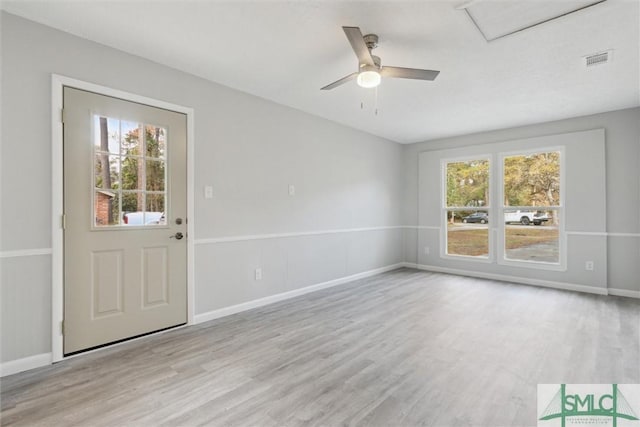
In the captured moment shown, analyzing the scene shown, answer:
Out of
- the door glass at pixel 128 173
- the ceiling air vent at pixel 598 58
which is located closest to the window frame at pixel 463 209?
the ceiling air vent at pixel 598 58

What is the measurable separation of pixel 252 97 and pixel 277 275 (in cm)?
224

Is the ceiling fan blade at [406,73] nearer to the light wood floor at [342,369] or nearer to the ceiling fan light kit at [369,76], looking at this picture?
the ceiling fan light kit at [369,76]

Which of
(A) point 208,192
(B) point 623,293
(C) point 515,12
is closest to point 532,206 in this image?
(B) point 623,293

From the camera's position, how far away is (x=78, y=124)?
2.50 metres

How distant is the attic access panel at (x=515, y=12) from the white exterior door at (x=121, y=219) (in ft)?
8.98

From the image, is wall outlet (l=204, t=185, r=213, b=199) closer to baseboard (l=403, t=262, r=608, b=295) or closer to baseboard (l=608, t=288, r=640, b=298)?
baseboard (l=403, t=262, r=608, b=295)

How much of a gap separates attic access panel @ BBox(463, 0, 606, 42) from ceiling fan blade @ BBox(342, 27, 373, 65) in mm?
704

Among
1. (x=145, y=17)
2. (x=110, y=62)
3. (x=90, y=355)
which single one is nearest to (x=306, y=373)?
(x=90, y=355)

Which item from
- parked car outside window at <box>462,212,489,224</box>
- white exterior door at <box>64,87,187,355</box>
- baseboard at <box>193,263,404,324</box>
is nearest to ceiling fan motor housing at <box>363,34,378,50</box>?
white exterior door at <box>64,87,187,355</box>

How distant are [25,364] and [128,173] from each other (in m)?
1.62

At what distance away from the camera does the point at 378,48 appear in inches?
105

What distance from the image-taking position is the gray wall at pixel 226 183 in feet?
7.36

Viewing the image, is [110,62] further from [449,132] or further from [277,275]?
[449,132]

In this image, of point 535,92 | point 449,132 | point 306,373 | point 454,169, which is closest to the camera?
point 306,373
